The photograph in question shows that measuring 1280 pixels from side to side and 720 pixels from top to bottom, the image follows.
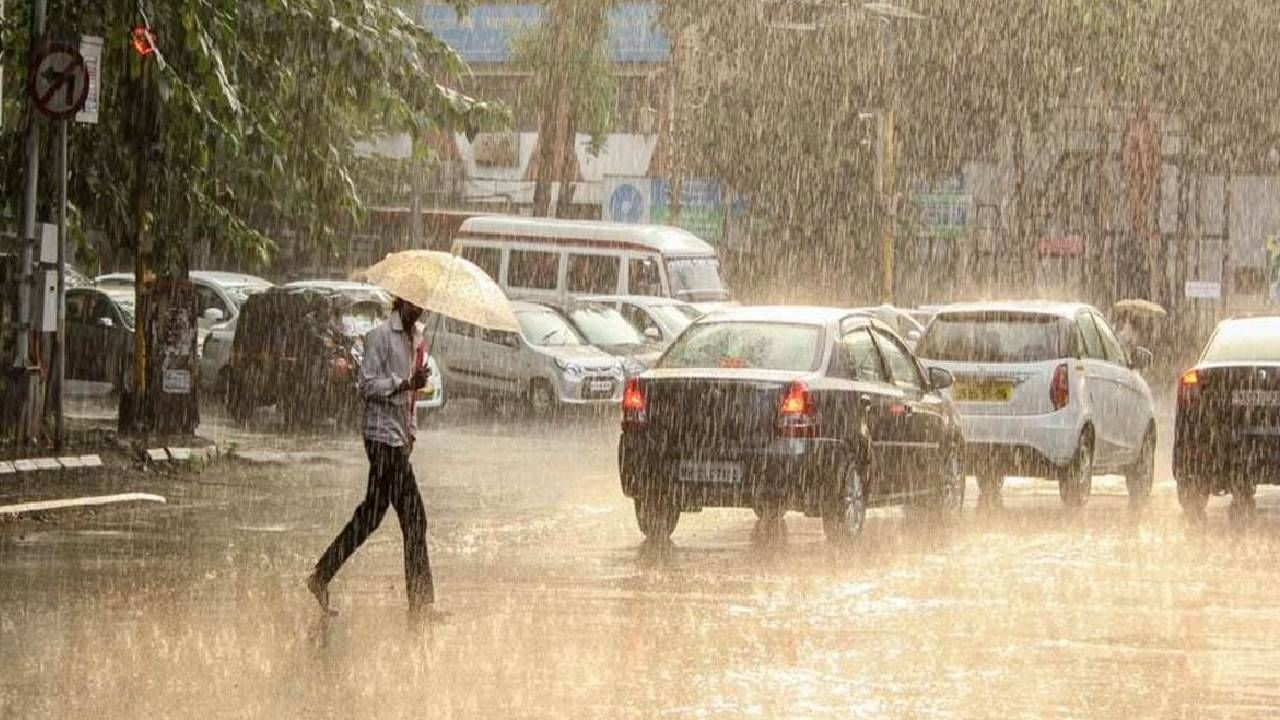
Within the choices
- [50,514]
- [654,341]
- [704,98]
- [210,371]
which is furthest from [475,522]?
[704,98]

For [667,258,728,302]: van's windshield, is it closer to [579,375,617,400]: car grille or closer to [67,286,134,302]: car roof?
[579,375,617,400]: car grille

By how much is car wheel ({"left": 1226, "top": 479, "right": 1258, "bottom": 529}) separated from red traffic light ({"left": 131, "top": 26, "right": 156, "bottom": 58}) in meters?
9.53

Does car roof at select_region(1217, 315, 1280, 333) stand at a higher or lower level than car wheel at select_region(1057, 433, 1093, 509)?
higher

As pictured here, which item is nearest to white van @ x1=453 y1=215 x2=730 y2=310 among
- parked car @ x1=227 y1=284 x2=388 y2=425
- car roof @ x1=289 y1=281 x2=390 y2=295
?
car roof @ x1=289 y1=281 x2=390 y2=295

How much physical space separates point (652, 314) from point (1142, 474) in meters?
14.4

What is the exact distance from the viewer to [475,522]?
17.9 metres

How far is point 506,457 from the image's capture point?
24.6 metres

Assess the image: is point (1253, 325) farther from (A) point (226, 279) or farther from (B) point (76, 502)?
(A) point (226, 279)

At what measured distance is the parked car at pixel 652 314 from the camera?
115ft

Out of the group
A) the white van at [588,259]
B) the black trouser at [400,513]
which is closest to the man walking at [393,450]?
the black trouser at [400,513]

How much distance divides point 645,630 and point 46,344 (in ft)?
35.1

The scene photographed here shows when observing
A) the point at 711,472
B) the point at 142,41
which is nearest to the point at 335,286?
the point at 142,41

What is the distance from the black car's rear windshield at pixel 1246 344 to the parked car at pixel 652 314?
15285mm

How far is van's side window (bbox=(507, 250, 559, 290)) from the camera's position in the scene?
132 ft
